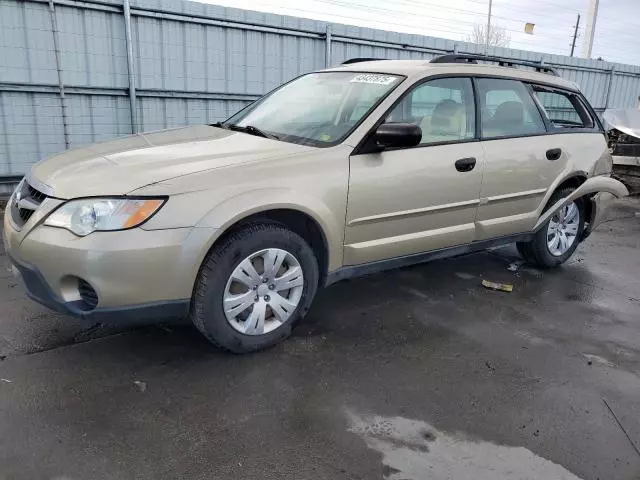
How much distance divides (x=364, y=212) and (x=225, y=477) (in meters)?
1.83

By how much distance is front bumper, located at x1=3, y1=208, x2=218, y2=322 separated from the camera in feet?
8.84

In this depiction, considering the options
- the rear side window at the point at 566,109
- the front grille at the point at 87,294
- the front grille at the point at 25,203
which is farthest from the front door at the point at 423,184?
the front grille at the point at 25,203

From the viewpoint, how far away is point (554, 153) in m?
4.62

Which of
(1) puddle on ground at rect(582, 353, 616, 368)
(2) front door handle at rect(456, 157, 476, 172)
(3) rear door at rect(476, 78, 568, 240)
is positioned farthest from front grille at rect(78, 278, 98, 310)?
(1) puddle on ground at rect(582, 353, 616, 368)

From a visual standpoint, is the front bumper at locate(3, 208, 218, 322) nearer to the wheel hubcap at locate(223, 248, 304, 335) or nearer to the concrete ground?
the wheel hubcap at locate(223, 248, 304, 335)

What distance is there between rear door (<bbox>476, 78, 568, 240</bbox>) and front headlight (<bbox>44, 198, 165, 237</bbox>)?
8.29ft

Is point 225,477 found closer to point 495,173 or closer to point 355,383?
point 355,383

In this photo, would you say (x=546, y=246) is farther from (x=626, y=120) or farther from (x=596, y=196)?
(x=626, y=120)

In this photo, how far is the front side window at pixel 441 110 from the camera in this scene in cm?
381

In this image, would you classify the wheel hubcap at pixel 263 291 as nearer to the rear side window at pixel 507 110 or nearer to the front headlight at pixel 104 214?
the front headlight at pixel 104 214

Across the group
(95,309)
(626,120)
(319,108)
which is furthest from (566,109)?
(626,120)

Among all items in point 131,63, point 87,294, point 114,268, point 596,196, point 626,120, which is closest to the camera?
point 114,268

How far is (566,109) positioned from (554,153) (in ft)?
2.95

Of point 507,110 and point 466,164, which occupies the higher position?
point 507,110
